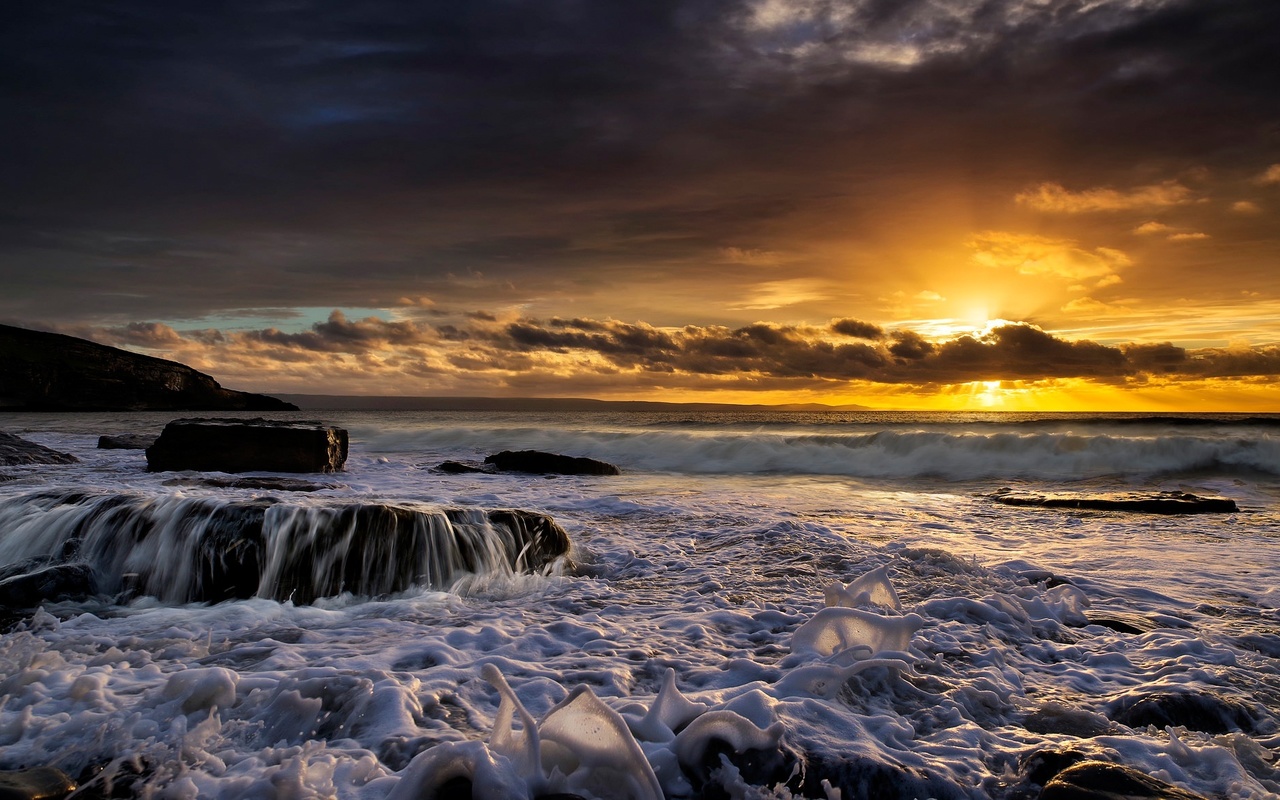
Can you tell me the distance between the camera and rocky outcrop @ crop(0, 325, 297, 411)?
246ft

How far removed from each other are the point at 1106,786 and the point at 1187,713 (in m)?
1.13

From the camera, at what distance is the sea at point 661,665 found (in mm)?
2650

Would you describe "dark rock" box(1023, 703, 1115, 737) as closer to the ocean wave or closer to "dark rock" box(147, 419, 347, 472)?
"dark rock" box(147, 419, 347, 472)

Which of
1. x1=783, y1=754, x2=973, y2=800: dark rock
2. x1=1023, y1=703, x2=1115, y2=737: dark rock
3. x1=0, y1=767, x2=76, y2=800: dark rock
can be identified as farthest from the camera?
x1=1023, y1=703, x2=1115, y2=737: dark rock

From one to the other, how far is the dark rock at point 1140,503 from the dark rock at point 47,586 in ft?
37.0

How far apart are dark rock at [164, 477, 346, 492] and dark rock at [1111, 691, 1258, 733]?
864 centimetres

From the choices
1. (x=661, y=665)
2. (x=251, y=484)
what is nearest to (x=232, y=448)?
(x=251, y=484)

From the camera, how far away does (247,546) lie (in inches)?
220

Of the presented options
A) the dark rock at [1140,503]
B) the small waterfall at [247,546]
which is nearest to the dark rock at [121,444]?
the small waterfall at [247,546]

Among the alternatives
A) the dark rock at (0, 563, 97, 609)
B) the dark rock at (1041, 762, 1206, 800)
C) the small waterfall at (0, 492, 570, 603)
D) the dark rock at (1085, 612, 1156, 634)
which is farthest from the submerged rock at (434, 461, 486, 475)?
the dark rock at (1041, 762, 1206, 800)

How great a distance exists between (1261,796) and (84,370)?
98691mm

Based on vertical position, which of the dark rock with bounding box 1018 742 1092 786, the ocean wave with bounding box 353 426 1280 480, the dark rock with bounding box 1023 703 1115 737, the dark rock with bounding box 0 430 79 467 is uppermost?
the dark rock with bounding box 0 430 79 467

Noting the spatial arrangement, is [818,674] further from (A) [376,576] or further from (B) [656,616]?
(A) [376,576]

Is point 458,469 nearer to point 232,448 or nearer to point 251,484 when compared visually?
point 232,448
